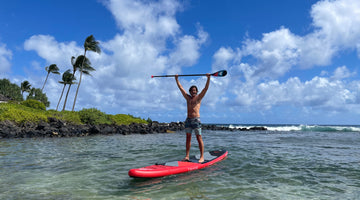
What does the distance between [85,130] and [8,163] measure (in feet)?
41.1

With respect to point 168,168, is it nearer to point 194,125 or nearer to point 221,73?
point 194,125

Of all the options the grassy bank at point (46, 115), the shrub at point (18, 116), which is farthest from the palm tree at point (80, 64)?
the shrub at point (18, 116)

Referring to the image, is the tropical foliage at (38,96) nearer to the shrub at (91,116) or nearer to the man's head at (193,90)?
the shrub at (91,116)

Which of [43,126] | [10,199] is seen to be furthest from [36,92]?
[10,199]

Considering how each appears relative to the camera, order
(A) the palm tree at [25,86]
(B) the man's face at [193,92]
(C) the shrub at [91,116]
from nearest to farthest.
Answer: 1. (B) the man's face at [193,92]
2. (C) the shrub at [91,116]
3. (A) the palm tree at [25,86]

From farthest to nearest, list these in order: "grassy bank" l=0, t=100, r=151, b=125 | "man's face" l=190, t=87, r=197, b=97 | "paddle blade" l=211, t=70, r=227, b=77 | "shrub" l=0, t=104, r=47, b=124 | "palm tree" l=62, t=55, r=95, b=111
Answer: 1. "palm tree" l=62, t=55, r=95, b=111
2. "grassy bank" l=0, t=100, r=151, b=125
3. "shrub" l=0, t=104, r=47, b=124
4. "paddle blade" l=211, t=70, r=227, b=77
5. "man's face" l=190, t=87, r=197, b=97

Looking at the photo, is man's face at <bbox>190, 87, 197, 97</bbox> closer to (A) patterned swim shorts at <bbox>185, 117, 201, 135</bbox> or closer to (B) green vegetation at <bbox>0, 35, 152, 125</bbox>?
(A) patterned swim shorts at <bbox>185, 117, 201, 135</bbox>

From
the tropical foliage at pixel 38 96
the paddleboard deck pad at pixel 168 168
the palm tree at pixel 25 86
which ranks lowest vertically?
the paddleboard deck pad at pixel 168 168

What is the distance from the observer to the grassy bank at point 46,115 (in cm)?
1898

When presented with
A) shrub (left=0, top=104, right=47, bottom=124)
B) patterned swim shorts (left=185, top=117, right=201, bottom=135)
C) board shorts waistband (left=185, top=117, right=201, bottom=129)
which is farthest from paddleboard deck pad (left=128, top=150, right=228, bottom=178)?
shrub (left=0, top=104, right=47, bottom=124)

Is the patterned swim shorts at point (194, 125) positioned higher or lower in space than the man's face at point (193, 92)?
lower

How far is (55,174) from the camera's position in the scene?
20.6ft

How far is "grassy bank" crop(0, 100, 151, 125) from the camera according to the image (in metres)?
19.0

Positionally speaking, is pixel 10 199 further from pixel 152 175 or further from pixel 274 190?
pixel 274 190
